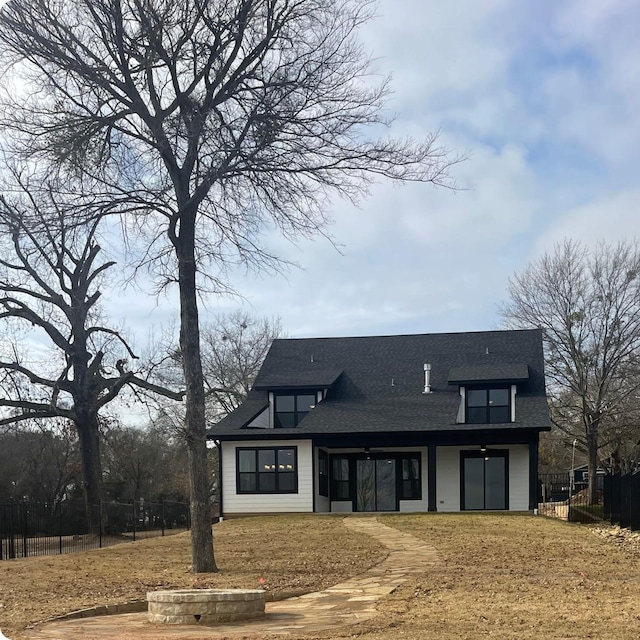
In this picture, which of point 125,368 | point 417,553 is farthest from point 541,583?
point 125,368

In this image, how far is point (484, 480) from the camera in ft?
105

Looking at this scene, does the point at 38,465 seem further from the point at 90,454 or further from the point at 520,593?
the point at 520,593

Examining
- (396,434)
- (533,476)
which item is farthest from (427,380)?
(533,476)

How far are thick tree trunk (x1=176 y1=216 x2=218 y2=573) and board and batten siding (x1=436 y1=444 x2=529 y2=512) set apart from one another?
18.0 m

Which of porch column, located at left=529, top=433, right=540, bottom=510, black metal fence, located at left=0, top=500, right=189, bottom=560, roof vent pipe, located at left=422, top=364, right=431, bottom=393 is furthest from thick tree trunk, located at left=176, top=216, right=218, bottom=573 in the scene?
roof vent pipe, located at left=422, top=364, right=431, bottom=393

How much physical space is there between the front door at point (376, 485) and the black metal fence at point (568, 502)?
17.9 ft

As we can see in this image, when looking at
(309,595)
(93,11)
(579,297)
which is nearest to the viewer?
(309,595)

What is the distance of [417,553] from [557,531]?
6912 mm

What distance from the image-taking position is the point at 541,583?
1234cm

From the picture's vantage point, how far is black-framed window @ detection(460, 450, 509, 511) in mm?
31688

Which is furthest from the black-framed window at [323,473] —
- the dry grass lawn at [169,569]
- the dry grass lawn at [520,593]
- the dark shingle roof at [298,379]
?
the dry grass lawn at [520,593]

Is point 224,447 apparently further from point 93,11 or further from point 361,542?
point 93,11

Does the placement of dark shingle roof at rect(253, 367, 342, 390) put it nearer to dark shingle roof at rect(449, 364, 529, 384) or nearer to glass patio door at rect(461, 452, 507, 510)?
dark shingle roof at rect(449, 364, 529, 384)

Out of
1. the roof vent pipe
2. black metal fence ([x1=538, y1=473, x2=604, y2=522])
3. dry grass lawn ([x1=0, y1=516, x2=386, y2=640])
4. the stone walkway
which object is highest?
the roof vent pipe
